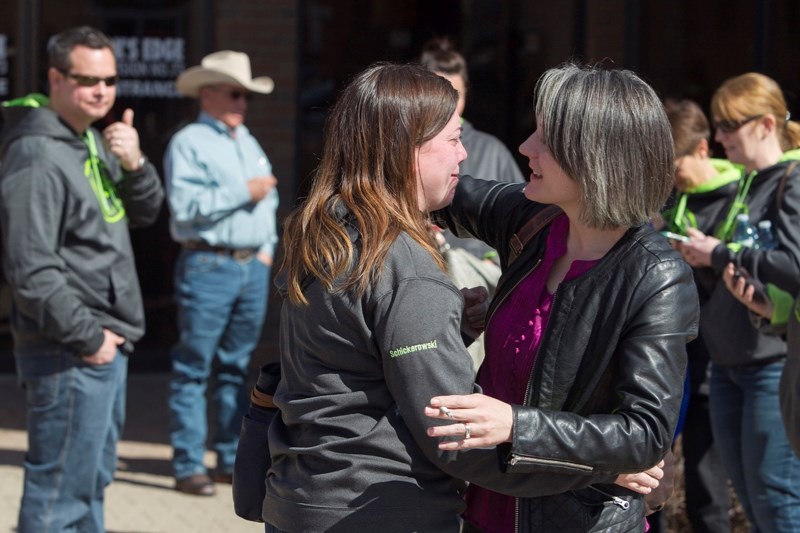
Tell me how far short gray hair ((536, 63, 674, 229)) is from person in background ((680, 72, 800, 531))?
1806 mm

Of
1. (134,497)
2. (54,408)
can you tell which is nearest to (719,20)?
(134,497)

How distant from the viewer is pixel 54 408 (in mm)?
4320

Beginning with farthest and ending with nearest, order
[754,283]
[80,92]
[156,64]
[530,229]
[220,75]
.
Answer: [156,64], [220,75], [80,92], [754,283], [530,229]

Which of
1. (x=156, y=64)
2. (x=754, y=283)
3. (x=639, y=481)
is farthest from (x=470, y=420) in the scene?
(x=156, y=64)

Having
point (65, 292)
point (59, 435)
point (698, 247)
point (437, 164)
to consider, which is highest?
point (437, 164)

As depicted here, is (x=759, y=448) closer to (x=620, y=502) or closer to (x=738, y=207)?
(x=738, y=207)

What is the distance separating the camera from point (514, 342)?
2.60m

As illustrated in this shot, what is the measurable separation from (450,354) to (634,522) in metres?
0.60

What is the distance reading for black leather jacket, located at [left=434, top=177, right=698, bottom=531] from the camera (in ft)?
7.63

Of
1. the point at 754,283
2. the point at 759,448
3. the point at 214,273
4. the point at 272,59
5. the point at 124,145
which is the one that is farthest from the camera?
the point at 272,59

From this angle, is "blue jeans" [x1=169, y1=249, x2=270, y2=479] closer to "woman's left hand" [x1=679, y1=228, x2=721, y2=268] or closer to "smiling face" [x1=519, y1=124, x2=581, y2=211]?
"woman's left hand" [x1=679, y1=228, x2=721, y2=268]

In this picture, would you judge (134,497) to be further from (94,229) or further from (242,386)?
(94,229)

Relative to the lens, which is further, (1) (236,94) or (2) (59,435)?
(1) (236,94)

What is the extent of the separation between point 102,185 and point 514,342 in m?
2.50
